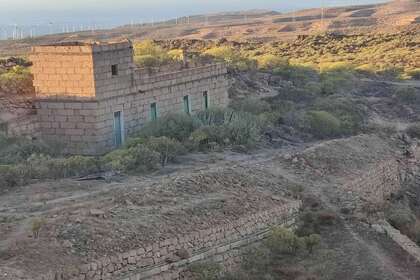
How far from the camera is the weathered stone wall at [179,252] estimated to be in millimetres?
10586

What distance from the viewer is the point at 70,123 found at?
60.5 feet

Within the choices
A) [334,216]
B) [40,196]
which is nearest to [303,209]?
[334,216]

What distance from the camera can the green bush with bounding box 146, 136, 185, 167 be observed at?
1666 cm

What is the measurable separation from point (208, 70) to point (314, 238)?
34.1 feet

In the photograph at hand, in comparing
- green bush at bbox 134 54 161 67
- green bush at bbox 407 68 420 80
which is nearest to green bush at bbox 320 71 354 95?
green bush at bbox 407 68 420 80

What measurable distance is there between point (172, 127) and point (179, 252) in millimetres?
7422

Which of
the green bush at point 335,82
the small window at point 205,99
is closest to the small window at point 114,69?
the small window at point 205,99

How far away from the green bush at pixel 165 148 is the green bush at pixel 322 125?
239 inches

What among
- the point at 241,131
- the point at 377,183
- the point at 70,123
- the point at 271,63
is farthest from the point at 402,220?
the point at 271,63

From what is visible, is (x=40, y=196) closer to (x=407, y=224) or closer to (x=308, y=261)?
(x=308, y=261)

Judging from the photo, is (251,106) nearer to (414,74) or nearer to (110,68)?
(110,68)

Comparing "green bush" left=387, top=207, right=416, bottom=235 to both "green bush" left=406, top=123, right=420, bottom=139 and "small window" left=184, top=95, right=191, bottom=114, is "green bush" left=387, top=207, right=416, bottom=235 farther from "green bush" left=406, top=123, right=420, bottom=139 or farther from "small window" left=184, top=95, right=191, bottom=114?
"green bush" left=406, top=123, right=420, bottom=139

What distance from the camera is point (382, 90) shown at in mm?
32125

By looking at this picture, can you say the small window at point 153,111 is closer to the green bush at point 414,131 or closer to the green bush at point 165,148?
the green bush at point 165,148
